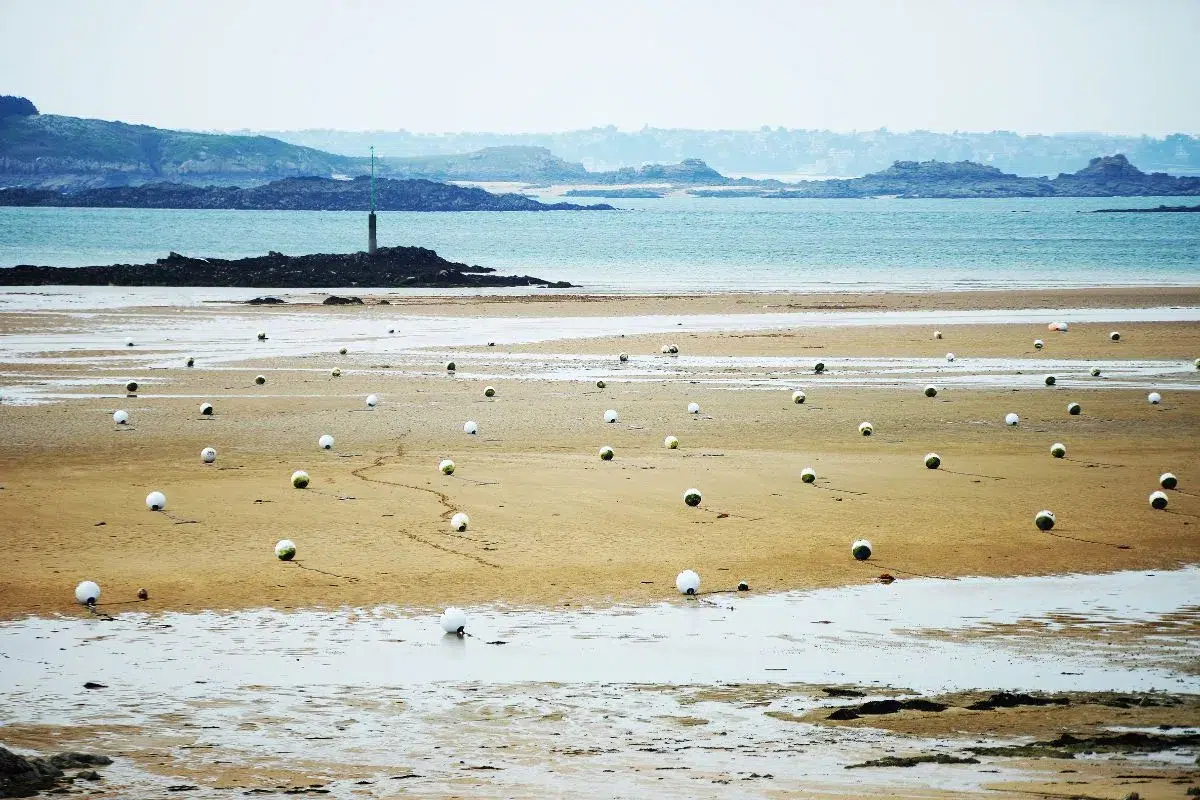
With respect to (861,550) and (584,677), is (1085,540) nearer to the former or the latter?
(861,550)

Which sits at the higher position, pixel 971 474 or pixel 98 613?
pixel 971 474

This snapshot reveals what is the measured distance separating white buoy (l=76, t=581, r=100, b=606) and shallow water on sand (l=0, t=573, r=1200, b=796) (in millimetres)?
254

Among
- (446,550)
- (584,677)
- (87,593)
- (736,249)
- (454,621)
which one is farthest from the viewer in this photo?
(736,249)

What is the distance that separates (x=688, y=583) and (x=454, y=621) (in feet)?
8.57

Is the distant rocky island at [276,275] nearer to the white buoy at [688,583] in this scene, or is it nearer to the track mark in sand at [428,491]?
the track mark in sand at [428,491]

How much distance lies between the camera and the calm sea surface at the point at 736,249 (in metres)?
74.8

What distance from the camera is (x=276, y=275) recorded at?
64.6 metres

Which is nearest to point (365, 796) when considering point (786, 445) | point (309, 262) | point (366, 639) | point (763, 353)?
point (366, 639)

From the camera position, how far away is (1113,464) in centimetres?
2009

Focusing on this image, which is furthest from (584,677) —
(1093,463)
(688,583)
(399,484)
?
(1093,463)

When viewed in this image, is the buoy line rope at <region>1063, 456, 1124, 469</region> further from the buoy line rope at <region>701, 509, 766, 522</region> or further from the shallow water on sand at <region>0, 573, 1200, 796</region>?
the buoy line rope at <region>701, 509, 766, 522</region>

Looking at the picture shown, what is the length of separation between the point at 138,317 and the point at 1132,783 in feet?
136

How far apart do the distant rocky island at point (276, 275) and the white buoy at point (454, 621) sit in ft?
171

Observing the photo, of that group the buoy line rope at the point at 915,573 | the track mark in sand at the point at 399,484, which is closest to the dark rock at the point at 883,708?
the buoy line rope at the point at 915,573
